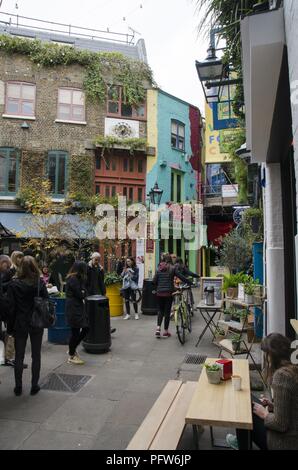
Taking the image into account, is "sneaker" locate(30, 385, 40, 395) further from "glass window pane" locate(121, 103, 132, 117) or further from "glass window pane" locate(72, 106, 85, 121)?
"glass window pane" locate(121, 103, 132, 117)

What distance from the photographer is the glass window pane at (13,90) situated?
62.1ft

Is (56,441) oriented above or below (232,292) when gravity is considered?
below

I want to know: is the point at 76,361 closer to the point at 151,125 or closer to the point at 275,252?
the point at 275,252

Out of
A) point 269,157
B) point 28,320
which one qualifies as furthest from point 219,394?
point 269,157

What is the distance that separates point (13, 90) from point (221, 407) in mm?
19189

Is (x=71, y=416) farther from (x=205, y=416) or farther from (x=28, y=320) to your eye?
(x=205, y=416)

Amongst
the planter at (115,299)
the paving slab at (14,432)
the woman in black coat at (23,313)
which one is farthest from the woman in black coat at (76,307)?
the planter at (115,299)

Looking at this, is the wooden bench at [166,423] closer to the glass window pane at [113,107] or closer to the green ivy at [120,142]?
the green ivy at [120,142]

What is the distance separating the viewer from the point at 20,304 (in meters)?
5.14

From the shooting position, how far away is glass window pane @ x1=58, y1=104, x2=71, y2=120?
19.5 m

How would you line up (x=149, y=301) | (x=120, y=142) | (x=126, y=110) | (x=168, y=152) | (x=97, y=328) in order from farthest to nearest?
1. (x=168, y=152)
2. (x=126, y=110)
3. (x=120, y=142)
4. (x=149, y=301)
5. (x=97, y=328)

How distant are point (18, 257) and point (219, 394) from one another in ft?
15.4

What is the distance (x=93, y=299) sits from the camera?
7.29m

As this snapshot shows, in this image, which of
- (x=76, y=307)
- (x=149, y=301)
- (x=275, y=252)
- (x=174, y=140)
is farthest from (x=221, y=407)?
(x=174, y=140)
